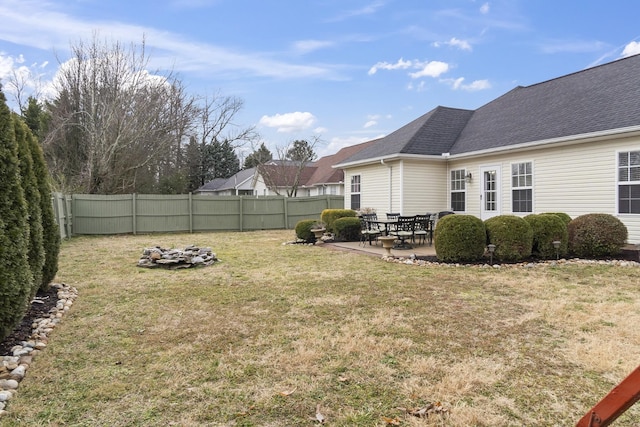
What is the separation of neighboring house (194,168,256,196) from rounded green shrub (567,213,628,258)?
26579mm

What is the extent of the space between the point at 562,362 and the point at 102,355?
387cm

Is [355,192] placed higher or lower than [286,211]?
higher

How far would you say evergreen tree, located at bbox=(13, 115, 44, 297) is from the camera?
14.5ft

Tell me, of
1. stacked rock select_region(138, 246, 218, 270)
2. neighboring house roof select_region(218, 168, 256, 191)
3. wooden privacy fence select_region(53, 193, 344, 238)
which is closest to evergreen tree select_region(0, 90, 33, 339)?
stacked rock select_region(138, 246, 218, 270)

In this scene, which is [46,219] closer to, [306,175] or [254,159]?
[306,175]

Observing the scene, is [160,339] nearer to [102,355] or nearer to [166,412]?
[102,355]

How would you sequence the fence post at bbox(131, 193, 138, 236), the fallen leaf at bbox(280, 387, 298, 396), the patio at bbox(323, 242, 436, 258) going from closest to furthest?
the fallen leaf at bbox(280, 387, 298, 396)
the patio at bbox(323, 242, 436, 258)
the fence post at bbox(131, 193, 138, 236)

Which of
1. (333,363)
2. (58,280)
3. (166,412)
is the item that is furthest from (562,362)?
(58,280)

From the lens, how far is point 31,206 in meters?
4.50

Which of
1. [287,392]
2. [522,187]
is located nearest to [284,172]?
[522,187]

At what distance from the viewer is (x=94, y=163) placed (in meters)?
18.7

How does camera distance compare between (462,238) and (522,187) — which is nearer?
(462,238)

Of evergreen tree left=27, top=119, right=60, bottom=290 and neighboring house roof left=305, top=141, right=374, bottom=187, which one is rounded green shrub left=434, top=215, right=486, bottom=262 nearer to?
evergreen tree left=27, top=119, right=60, bottom=290

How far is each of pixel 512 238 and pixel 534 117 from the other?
554 centimetres
